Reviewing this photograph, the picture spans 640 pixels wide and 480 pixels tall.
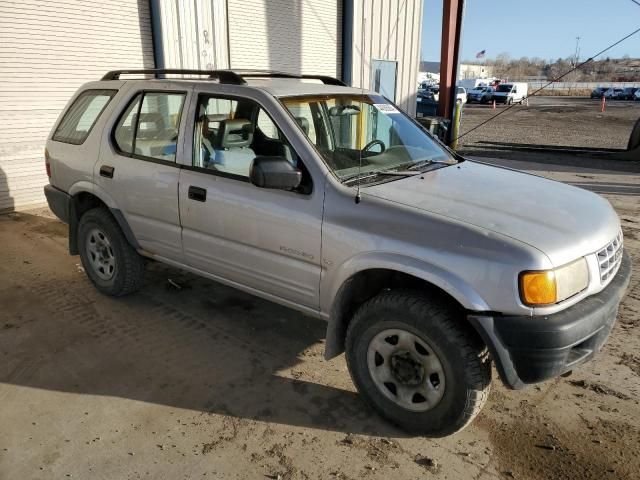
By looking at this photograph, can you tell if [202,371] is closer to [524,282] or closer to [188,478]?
[188,478]

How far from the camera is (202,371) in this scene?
3.43 metres

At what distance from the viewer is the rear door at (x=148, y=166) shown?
3732 millimetres

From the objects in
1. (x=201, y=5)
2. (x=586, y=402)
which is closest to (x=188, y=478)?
(x=586, y=402)

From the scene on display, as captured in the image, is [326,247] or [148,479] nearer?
[148,479]

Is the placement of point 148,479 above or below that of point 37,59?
below

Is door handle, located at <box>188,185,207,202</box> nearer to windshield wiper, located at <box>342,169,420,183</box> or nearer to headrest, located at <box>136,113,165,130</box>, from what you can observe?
headrest, located at <box>136,113,165,130</box>

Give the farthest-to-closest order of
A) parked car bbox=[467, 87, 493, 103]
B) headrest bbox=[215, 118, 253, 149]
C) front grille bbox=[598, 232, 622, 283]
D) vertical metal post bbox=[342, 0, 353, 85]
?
1. parked car bbox=[467, 87, 493, 103]
2. vertical metal post bbox=[342, 0, 353, 85]
3. headrest bbox=[215, 118, 253, 149]
4. front grille bbox=[598, 232, 622, 283]

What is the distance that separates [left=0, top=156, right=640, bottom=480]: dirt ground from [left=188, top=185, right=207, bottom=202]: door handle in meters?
1.08

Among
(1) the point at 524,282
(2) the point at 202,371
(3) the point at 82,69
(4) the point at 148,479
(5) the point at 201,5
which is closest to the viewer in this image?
(1) the point at 524,282

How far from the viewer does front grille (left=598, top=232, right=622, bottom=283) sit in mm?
2672

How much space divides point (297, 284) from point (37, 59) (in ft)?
21.3

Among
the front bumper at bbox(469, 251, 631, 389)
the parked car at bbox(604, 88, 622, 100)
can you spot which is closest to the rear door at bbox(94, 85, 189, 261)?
the front bumper at bbox(469, 251, 631, 389)

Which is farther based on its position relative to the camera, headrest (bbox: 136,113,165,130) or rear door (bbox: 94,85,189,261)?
headrest (bbox: 136,113,165,130)

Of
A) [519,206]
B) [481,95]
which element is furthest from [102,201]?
[481,95]
